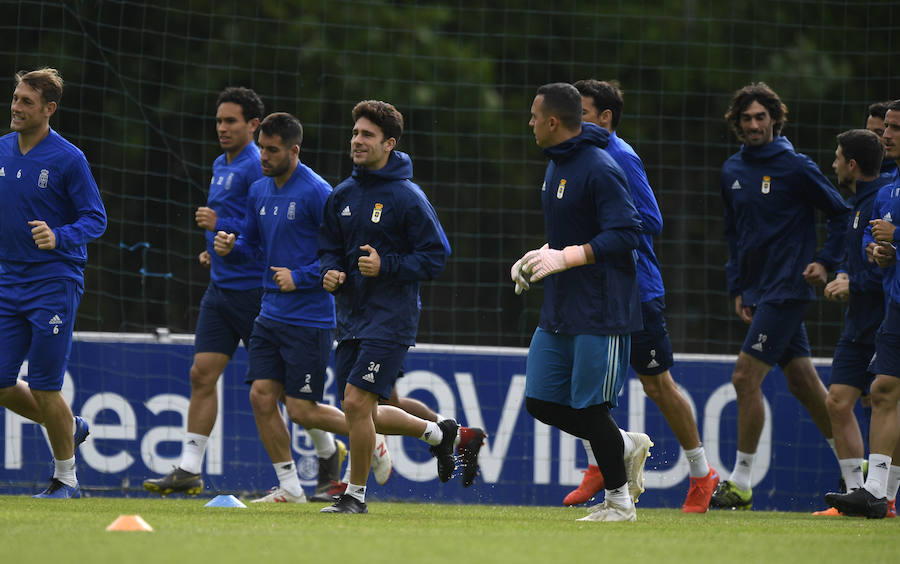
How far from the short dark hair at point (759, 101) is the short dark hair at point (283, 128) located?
9.38 ft

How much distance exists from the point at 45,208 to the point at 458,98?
7.32m

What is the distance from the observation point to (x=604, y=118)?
902 cm

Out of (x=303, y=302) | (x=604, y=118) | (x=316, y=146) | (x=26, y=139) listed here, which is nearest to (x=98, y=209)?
(x=26, y=139)

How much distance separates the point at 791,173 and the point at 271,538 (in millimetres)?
4739

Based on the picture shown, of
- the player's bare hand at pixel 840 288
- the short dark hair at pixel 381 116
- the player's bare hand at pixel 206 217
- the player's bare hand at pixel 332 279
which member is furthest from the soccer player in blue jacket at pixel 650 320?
the player's bare hand at pixel 206 217

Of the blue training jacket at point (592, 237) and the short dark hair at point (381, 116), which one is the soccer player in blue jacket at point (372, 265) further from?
the blue training jacket at point (592, 237)

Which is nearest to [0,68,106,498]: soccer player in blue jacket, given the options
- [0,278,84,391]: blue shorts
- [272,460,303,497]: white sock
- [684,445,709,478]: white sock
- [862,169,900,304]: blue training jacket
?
[0,278,84,391]: blue shorts

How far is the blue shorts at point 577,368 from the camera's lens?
7.28 metres

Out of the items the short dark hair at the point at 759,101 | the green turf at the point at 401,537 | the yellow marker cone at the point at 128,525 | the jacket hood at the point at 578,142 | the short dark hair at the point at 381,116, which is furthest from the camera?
the short dark hair at the point at 759,101

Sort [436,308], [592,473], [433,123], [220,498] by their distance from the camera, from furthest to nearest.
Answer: [433,123] → [436,308] → [592,473] → [220,498]

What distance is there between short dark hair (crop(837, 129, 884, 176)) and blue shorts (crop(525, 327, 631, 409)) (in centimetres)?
288

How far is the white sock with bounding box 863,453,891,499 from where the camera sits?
8.65 meters

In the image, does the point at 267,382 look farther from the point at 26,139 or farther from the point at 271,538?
the point at 271,538

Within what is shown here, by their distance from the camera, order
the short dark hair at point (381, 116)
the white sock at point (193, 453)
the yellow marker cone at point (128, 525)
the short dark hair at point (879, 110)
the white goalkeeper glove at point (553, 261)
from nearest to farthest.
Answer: the yellow marker cone at point (128, 525) → the white goalkeeper glove at point (553, 261) → the short dark hair at point (381, 116) → the white sock at point (193, 453) → the short dark hair at point (879, 110)
